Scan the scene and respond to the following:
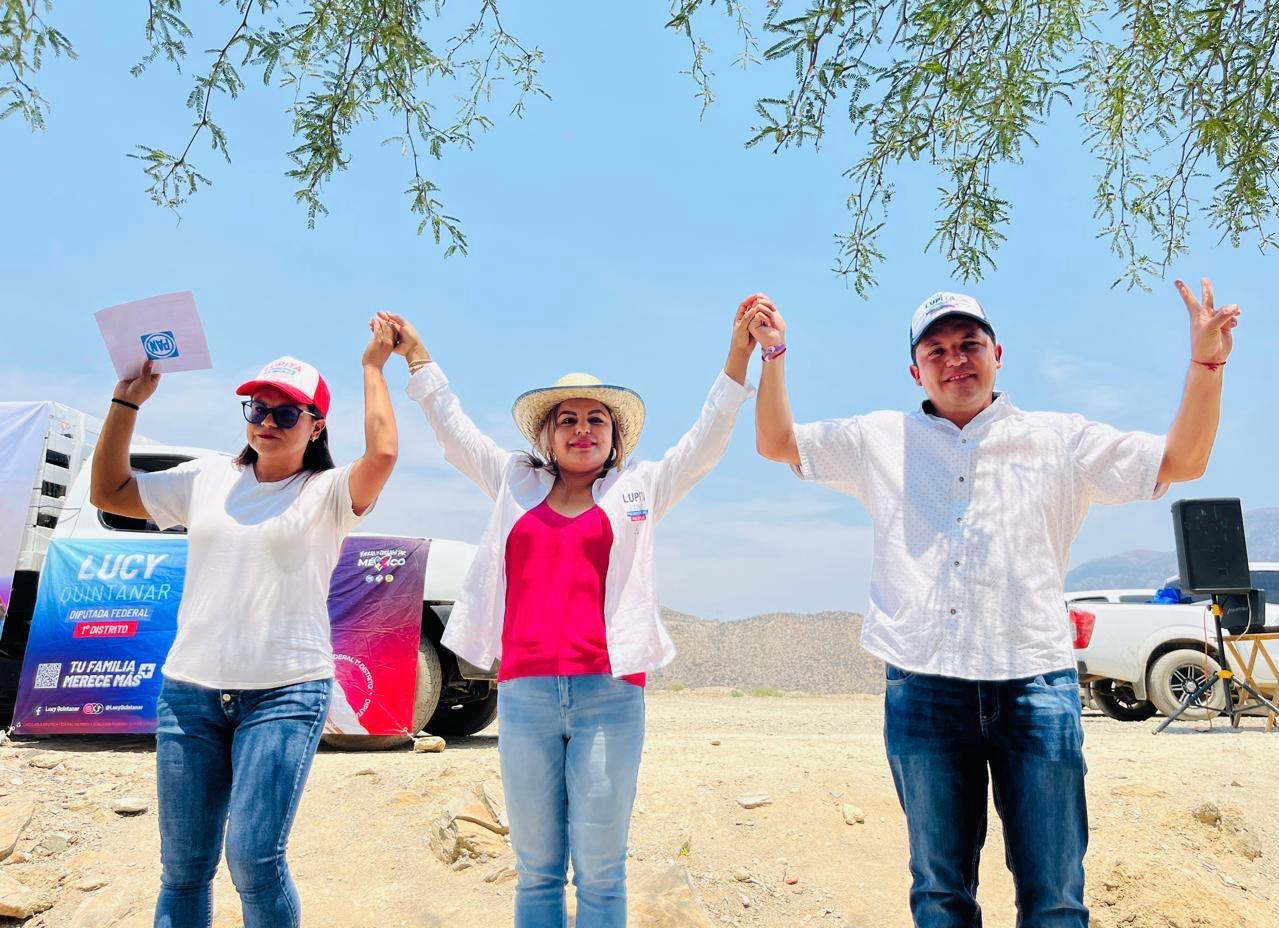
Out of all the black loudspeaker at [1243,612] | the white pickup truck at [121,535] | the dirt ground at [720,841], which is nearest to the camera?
the dirt ground at [720,841]

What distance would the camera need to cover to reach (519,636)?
3.03 metres

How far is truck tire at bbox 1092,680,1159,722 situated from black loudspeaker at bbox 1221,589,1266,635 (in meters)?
2.17

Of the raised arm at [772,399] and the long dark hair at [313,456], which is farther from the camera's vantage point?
the long dark hair at [313,456]

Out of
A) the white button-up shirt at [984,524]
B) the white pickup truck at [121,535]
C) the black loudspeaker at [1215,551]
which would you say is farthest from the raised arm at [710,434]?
the black loudspeaker at [1215,551]

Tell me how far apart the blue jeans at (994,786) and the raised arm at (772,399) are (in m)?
0.76

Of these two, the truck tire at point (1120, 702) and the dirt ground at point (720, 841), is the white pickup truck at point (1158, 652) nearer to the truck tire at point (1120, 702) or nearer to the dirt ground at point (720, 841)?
the truck tire at point (1120, 702)

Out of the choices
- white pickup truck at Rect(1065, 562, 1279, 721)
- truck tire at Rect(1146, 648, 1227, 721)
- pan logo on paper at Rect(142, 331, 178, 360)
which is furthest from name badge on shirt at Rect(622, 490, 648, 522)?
truck tire at Rect(1146, 648, 1227, 721)

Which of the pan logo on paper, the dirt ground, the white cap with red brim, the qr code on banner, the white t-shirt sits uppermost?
the pan logo on paper

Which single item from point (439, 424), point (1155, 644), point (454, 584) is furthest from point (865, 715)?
point (439, 424)

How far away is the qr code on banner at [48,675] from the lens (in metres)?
7.81

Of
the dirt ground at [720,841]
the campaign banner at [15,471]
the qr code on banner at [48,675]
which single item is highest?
the campaign banner at [15,471]

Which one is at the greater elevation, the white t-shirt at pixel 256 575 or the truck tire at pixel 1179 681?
the white t-shirt at pixel 256 575

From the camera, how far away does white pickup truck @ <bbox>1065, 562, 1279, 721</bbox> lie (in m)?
11.4

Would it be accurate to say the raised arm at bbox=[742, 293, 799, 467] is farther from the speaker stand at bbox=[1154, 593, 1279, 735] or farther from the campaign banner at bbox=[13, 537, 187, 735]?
the speaker stand at bbox=[1154, 593, 1279, 735]
